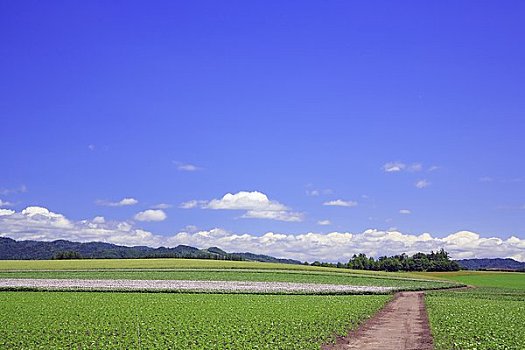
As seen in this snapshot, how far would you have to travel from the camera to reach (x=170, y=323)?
31.1 meters

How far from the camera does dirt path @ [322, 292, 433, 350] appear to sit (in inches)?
1019

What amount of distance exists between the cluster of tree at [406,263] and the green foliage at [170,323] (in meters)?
107

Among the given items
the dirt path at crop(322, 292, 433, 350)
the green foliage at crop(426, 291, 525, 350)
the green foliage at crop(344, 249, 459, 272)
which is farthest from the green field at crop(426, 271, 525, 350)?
the green foliage at crop(344, 249, 459, 272)

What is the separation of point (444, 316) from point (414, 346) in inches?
490

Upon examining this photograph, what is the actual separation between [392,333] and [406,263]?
12930 centimetres

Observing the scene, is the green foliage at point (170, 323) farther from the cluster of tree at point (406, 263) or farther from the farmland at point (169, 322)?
the cluster of tree at point (406, 263)

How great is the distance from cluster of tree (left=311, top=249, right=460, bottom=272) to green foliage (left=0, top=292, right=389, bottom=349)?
352 feet

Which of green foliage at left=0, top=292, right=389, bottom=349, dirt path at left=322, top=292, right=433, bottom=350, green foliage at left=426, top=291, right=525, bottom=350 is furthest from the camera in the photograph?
dirt path at left=322, top=292, right=433, bottom=350

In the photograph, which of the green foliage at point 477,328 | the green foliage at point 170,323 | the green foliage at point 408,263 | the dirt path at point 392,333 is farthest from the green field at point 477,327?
the green foliage at point 408,263

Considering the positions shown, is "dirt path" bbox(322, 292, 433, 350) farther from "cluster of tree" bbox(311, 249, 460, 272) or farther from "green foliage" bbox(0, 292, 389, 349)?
"cluster of tree" bbox(311, 249, 460, 272)

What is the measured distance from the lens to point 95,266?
10006cm

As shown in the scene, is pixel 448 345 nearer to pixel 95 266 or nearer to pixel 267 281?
pixel 267 281

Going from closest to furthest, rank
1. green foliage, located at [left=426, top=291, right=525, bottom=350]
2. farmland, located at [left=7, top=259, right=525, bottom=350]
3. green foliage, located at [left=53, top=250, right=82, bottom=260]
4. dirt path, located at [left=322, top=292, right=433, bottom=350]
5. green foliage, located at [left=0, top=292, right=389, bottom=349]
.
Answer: green foliage, located at [left=0, top=292, right=389, bottom=349] < farmland, located at [left=7, top=259, right=525, bottom=350] < green foliage, located at [left=426, top=291, right=525, bottom=350] < dirt path, located at [left=322, top=292, right=433, bottom=350] < green foliage, located at [left=53, top=250, right=82, bottom=260]

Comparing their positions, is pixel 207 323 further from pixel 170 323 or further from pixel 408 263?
pixel 408 263
